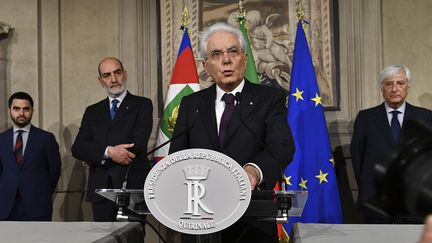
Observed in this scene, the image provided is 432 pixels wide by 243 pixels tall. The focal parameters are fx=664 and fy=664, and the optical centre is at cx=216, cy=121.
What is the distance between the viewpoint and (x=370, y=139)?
5.11m

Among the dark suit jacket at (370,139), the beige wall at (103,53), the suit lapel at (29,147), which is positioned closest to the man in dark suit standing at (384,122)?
the dark suit jacket at (370,139)

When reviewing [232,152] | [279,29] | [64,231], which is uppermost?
[279,29]

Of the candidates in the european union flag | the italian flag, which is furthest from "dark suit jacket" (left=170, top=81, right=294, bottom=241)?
the italian flag

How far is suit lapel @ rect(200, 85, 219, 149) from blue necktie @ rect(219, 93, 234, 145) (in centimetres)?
2

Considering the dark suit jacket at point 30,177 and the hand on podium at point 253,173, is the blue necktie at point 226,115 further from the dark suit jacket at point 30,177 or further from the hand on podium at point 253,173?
the dark suit jacket at point 30,177

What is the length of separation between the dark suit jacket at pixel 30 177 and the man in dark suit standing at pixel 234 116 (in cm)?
311

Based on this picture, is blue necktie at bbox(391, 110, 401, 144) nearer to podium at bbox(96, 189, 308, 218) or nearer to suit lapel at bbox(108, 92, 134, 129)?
suit lapel at bbox(108, 92, 134, 129)

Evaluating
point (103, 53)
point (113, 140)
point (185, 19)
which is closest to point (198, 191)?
point (113, 140)

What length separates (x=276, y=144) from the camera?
2.39m

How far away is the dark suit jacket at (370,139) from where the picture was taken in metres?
5.03

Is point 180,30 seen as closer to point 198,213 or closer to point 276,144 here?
point 276,144

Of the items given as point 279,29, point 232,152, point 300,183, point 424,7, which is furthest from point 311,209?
point 232,152

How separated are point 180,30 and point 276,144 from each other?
419cm

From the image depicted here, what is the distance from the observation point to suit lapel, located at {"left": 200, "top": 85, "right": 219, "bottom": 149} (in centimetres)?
247
